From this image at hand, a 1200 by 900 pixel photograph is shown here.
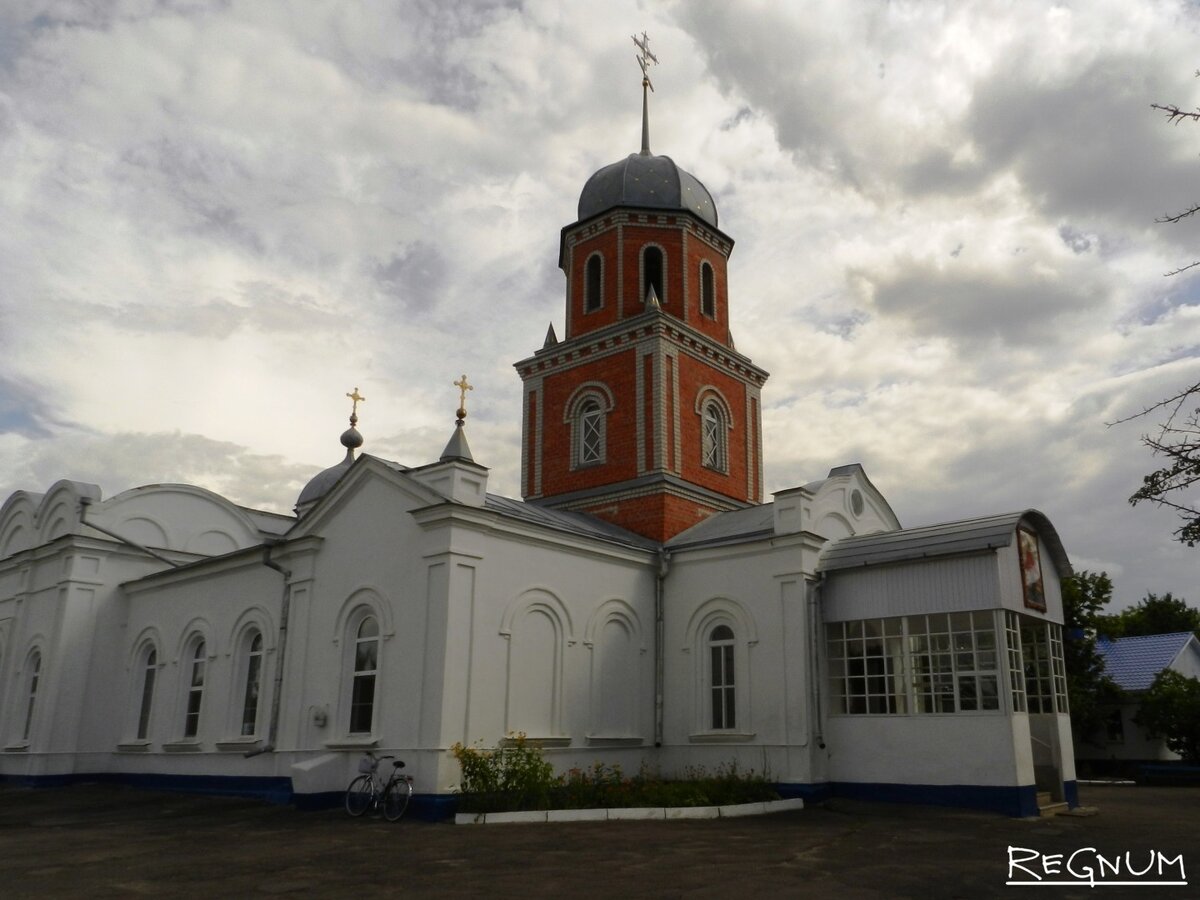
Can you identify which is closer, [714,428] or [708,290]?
[714,428]

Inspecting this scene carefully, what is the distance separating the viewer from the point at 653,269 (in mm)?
23797

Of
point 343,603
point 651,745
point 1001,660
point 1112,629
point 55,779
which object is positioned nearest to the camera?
point 1001,660

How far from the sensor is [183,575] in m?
21.9

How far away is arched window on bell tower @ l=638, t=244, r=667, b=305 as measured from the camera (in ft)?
77.2

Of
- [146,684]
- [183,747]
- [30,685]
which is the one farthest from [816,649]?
[30,685]

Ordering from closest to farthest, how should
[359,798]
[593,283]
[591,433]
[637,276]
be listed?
[359,798], [591,433], [637,276], [593,283]

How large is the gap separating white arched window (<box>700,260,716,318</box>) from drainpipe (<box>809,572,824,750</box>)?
8.96 m

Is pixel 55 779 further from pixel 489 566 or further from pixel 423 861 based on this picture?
pixel 423 861

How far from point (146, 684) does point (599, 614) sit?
11.8 metres

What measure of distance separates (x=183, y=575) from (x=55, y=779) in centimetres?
529

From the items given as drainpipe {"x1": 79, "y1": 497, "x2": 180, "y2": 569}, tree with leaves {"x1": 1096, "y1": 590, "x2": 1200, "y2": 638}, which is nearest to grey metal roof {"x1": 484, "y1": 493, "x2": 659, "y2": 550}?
drainpipe {"x1": 79, "y1": 497, "x2": 180, "y2": 569}

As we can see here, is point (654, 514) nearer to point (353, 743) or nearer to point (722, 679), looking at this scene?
point (722, 679)

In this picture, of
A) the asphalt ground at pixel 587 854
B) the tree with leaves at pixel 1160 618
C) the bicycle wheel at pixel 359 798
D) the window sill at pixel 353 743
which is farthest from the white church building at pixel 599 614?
the tree with leaves at pixel 1160 618

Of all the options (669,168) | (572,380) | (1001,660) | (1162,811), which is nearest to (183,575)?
(572,380)
